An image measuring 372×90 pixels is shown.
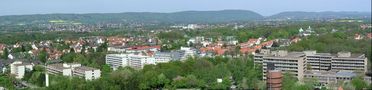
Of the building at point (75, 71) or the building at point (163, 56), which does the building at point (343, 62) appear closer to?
the building at point (75, 71)

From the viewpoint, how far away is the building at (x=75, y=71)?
11.5 m

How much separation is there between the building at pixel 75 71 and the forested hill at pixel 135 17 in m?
29.6

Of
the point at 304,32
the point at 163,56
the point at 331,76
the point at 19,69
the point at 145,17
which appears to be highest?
the point at 304,32

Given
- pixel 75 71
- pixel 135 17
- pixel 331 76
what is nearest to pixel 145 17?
pixel 135 17

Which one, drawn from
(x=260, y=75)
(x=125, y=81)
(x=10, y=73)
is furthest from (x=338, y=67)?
(x=10, y=73)

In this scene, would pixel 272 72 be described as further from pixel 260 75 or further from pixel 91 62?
pixel 91 62

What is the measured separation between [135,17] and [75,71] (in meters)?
44.7

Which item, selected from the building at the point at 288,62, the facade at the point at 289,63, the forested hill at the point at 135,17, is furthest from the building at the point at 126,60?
the forested hill at the point at 135,17

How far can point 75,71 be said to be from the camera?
476 inches

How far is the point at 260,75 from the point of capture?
10.1 metres

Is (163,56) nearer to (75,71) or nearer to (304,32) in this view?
(75,71)

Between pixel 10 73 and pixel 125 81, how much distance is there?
520 centimetres

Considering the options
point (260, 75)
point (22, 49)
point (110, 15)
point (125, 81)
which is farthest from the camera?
point (110, 15)

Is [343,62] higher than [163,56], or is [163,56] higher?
[343,62]
